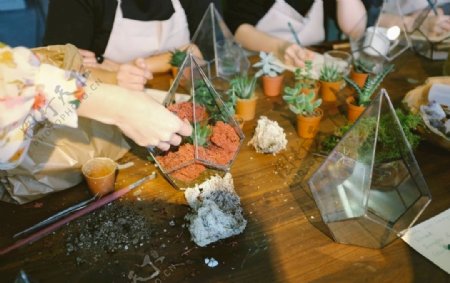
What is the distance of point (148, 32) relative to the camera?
6.00 ft

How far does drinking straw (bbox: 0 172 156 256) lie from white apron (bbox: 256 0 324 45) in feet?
4.38

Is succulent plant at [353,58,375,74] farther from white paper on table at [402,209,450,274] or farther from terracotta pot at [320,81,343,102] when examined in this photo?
white paper on table at [402,209,450,274]

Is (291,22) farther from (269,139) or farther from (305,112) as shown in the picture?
(269,139)

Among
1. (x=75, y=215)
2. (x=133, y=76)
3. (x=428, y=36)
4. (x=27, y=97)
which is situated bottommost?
(x=75, y=215)

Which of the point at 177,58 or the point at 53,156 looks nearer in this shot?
the point at 53,156

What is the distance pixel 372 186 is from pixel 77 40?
1.42 meters

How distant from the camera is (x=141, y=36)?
1823 millimetres

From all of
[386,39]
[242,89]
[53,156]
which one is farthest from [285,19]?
[53,156]

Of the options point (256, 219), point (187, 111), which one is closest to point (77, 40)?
point (187, 111)

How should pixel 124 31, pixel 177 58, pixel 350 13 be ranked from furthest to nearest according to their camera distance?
1. pixel 350 13
2. pixel 124 31
3. pixel 177 58

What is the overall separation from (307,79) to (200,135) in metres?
0.64

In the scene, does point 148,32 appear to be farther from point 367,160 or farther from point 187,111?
point 367,160

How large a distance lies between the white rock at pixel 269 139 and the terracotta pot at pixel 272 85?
12.7 inches

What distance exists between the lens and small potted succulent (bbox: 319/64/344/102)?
1.51m
